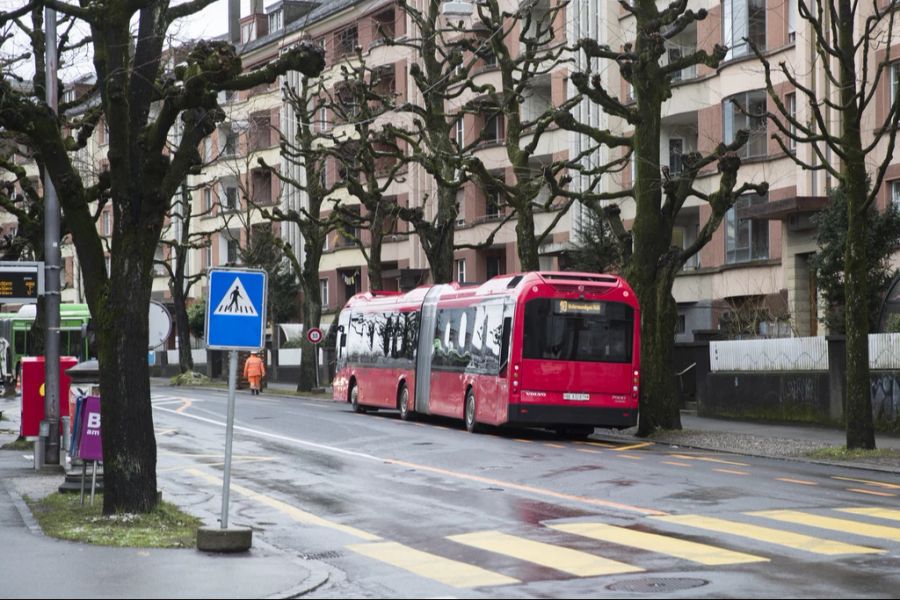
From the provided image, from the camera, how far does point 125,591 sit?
10.6 meters

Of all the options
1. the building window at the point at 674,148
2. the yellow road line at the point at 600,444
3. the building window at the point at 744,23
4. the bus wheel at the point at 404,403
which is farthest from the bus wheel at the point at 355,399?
the building window at the point at 674,148

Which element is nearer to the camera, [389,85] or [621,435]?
[621,435]

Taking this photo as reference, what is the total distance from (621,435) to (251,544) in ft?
61.3

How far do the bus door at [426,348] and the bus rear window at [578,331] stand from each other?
233 inches

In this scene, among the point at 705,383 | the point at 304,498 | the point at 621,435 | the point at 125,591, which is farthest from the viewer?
the point at 705,383

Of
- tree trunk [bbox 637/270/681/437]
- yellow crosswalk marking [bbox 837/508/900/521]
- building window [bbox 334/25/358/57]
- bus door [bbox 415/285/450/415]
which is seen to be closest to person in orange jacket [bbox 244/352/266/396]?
building window [bbox 334/25/358/57]

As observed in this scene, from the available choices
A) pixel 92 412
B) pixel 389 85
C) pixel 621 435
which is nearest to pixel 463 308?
pixel 621 435

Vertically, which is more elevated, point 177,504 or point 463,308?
point 463,308

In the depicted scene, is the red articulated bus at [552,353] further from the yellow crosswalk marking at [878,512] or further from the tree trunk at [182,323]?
the tree trunk at [182,323]

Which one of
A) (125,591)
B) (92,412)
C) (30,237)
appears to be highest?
(30,237)

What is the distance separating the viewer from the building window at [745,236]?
47125 mm

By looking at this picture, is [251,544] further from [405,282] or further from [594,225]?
[405,282]

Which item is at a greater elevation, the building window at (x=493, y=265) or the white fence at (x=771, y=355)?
the building window at (x=493, y=265)

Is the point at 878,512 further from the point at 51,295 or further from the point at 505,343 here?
the point at 505,343
